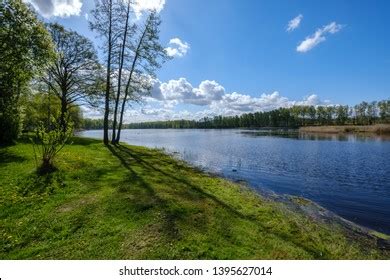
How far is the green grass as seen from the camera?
6.71m

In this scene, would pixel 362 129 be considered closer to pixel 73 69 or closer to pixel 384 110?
pixel 384 110

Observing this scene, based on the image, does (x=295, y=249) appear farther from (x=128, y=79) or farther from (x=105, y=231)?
(x=128, y=79)

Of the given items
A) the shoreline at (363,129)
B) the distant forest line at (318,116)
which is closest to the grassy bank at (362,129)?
the shoreline at (363,129)

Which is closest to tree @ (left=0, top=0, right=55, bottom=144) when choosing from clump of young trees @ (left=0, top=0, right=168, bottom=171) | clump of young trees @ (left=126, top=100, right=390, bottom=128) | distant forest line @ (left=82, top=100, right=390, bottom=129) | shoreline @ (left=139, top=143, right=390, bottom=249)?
clump of young trees @ (left=0, top=0, right=168, bottom=171)

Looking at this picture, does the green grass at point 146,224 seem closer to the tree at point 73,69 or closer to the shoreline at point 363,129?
the tree at point 73,69

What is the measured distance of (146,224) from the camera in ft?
26.3

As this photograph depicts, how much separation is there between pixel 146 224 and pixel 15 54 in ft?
64.7

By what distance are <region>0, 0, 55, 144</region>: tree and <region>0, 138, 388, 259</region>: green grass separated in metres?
11.1

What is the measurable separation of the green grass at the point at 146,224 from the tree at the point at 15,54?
1108 cm

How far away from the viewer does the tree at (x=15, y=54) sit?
2009 centimetres

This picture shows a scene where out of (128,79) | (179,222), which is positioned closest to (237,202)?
(179,222)

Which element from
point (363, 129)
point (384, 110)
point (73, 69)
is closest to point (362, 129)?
point (363, 129)

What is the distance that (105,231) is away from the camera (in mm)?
7578
